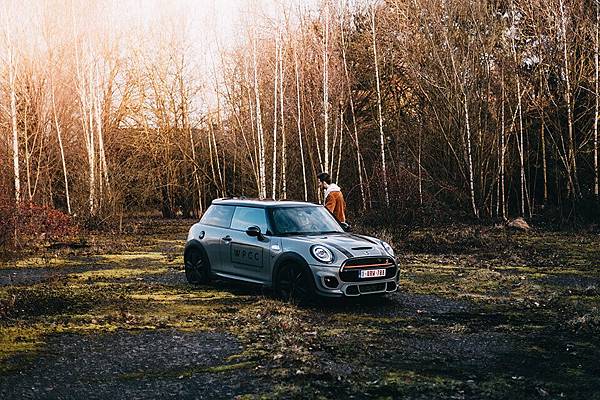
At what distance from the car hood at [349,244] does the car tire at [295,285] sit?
0.47 meters

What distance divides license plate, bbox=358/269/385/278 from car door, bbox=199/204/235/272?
2.86 m

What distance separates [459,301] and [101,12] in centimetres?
→ 2584

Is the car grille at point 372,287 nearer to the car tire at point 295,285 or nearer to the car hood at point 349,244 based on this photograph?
the car hood at point 349,244

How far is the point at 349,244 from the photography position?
1067 cm

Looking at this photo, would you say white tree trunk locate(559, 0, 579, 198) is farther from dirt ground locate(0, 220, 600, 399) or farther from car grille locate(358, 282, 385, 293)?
car grille locate(358, 282, 385, 293)

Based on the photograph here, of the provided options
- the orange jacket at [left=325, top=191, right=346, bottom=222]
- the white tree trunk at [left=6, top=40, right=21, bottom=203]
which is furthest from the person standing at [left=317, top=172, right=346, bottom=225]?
the white tree trunk at [left=6, top=40, right=21, bottom=203]

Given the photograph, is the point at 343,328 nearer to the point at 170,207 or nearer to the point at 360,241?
the point at 360,241

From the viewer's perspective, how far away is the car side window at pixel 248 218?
38.1 feet

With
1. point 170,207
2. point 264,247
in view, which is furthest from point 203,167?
point 264,247

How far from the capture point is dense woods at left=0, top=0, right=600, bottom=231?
2616 centimetres

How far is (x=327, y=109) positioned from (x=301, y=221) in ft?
57.7

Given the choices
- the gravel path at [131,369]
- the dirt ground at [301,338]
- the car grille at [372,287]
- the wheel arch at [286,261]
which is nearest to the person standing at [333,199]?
the dirt ground at [301,338]

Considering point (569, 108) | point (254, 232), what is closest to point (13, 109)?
point (254, 232)

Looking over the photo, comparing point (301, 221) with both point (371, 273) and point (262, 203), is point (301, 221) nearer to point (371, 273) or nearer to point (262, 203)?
point (262, 203)
